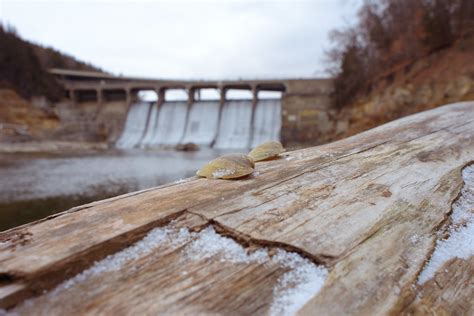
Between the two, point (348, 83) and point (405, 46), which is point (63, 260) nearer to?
point (405, 46)

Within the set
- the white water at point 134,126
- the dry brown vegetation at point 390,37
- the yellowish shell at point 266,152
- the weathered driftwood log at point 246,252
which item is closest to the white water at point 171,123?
the white water at point 134,126

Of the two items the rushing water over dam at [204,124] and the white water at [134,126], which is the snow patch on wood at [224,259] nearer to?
the rushing water over dam at [204,124]

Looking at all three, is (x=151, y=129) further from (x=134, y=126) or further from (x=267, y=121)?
(x=267, y=121)

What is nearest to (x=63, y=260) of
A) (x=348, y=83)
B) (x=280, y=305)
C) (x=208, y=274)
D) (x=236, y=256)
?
(x=208, y=274)

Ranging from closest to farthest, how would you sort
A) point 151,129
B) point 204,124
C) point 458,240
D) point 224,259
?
point 224,259
point 458,240
point 204,124
point 151,129

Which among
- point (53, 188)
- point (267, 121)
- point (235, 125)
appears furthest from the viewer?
point (235, 125)

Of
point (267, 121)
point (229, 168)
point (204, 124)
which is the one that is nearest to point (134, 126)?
point (204, 124)

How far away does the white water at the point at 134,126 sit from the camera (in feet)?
82.0

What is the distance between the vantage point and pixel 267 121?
2369 cm

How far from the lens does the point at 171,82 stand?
26.4 m

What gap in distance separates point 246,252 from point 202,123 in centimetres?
2404

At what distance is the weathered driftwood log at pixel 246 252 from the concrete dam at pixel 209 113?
2055 centimetres

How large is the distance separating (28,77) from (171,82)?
1208cm

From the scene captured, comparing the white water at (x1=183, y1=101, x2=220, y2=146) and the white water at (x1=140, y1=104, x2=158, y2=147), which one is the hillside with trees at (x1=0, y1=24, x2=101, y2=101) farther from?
the white water at (x1=183, y1=101, x2=220, y2=146)
